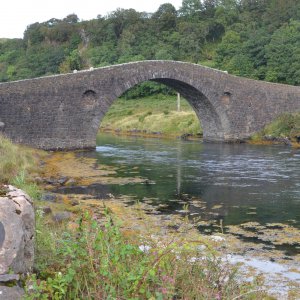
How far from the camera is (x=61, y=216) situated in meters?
8.91

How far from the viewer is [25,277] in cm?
404

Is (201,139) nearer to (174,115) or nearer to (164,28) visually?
(174,115)

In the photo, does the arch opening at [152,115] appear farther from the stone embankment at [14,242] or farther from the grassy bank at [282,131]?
the stone embankment at [14,242]

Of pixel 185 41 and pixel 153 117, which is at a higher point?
pixel 185 41

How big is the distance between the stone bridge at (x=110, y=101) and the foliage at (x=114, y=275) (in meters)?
17.8

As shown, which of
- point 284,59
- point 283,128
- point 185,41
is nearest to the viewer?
point 283,128

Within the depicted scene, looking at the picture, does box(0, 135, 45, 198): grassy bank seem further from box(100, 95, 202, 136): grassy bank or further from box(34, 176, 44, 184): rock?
box(100, 95, 202, 136): grassy bank

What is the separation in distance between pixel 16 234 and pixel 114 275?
854mm

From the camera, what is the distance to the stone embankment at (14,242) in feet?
12.5

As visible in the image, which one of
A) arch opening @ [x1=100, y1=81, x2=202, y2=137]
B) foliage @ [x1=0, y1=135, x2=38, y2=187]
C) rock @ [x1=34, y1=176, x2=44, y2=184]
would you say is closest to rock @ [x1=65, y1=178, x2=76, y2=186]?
rock @ [x1=34, y1=176, x2=44, y2=184]

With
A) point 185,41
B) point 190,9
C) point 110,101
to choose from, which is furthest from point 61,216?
point 190,9

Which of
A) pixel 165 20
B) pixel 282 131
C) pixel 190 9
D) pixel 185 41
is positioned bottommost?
pixel 282 131

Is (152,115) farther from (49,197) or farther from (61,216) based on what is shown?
(61,216)

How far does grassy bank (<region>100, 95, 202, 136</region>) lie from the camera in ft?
115
